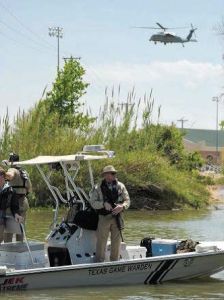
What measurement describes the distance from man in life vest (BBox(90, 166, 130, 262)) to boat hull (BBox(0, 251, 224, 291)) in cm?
29

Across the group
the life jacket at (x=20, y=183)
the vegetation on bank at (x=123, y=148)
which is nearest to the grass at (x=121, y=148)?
the vegetation on bank at (x=123, y=148)

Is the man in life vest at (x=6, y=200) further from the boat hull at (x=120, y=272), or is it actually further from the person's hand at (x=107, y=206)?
the person's hand at (x=107, y=206)

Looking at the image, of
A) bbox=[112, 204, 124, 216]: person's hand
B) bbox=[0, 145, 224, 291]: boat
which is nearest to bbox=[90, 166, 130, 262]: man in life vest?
bbox=[112, 204, 124, 216]: person's hand

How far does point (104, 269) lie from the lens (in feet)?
43.2

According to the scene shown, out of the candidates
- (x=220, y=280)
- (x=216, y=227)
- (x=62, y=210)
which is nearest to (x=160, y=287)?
(x=220, y=280)

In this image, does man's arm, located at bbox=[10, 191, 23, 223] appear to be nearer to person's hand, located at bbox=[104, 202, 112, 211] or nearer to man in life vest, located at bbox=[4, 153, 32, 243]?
man in life vest, located at bbox=[4, 153, 32, 243]

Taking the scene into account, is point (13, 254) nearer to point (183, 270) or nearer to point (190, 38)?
point (183, 270)

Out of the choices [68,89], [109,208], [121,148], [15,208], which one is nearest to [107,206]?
[109,208]

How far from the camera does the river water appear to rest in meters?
12.8

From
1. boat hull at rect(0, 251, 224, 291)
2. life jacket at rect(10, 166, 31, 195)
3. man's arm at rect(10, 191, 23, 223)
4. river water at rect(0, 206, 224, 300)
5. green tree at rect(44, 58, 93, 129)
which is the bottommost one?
river water at rect(0, 206, 224, 300)

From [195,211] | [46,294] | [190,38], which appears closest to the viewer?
[46,294]

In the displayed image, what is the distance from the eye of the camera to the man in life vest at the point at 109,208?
1320 centimetres

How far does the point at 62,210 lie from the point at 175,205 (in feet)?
20.0

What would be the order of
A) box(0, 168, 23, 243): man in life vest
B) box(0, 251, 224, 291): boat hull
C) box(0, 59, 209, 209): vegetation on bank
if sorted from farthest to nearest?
box(0, 59, 209, 209): vegetation on bank < box(0, 168, 23, 243): man in life vest < box(0, 251, 224, 291): boat hull
